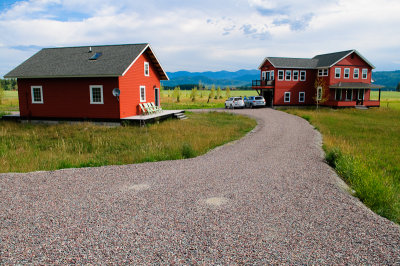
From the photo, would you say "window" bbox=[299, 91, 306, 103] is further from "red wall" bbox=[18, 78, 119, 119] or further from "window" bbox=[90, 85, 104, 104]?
"window" bbox=[90, 85, 104, 104]

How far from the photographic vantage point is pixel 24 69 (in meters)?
23.5

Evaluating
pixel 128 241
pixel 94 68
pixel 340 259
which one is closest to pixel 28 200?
pixel 128 241

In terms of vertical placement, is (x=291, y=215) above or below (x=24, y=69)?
below

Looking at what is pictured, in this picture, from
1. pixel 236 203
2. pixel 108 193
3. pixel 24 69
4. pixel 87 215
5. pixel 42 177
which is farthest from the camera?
pixel 24 69

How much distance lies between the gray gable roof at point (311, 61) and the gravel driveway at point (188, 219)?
34.6 meters

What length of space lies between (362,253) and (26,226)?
5888mm

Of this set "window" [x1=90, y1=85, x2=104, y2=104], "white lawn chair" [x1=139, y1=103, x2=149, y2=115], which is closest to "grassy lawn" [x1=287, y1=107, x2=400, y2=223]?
"white lawn chair" [x1=139, y1=103, x2=149, y2=115]

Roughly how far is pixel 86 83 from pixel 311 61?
3432 centimetres

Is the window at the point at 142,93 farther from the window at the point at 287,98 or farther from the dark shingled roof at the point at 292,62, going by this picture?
the window at the point at 287,98

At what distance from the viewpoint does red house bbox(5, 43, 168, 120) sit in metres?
21.4

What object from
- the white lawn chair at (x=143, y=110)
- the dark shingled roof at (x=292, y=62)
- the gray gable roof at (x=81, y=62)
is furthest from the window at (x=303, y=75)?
the white lawn chair at (x=143, y=110)

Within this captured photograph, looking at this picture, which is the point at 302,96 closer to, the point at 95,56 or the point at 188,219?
the point at 95,56

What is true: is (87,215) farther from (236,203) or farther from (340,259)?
(340,259)

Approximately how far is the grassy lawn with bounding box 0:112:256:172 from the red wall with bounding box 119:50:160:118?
2765 millimetres
